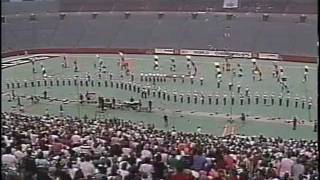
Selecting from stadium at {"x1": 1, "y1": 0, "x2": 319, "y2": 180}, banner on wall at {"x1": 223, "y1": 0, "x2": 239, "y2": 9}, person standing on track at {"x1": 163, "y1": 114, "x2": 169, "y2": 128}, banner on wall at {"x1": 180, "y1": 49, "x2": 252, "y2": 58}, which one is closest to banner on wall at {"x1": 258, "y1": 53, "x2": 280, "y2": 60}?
stadium at {"x1": 1, "y1": 0, "x2": 319, "y2": 180}

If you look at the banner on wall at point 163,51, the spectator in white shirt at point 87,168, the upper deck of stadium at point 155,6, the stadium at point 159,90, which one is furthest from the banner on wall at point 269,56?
the spectator in white shirt at point 87,168

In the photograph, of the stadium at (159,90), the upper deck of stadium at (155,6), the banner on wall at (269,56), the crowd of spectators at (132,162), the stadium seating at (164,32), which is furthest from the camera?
the upper deck of stadium at (155,6)

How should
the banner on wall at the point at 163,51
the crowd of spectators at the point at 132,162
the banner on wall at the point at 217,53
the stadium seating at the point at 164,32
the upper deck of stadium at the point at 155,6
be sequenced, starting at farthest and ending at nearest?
the upper deck of stadium at the point at 155,6, the banner on wall at the point at 163,51, the stadium seating at the point at 164,32, the banner on wall at the point at 217,53, the crowd of spectators at the point at 132,162

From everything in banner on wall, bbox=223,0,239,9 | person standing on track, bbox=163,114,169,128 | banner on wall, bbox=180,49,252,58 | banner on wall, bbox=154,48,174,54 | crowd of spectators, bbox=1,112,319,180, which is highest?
banner on wall, bbox=223,0,239,9

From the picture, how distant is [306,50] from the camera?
114 ft

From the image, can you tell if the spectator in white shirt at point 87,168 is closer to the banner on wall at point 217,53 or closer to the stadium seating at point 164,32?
the stadium seating at point 164,32

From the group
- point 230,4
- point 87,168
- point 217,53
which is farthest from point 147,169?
point 230,4

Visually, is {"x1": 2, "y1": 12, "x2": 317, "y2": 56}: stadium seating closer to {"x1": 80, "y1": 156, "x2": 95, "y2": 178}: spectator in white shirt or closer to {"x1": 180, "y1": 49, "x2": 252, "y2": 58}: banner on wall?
{"x1": 180, "y1": 49, "x2": 252, "y2": 58}: banner on wall

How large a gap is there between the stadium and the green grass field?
2.3 inches

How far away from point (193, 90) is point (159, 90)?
131 centimetres

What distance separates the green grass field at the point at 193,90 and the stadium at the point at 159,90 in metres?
0.06

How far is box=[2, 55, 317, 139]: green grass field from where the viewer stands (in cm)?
1922

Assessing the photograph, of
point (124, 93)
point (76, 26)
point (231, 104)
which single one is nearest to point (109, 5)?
point (76, 26)

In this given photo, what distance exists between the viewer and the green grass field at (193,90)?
63.1 feet
